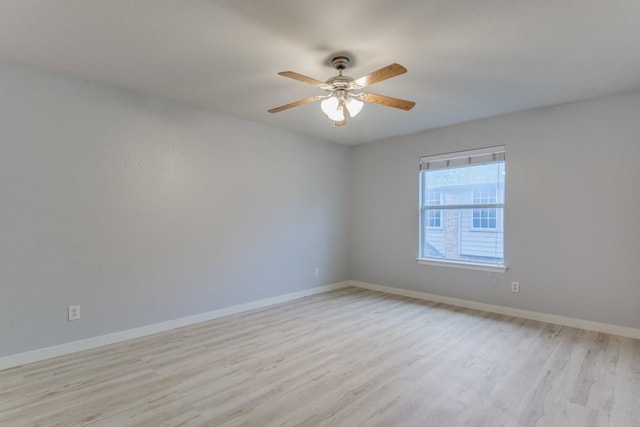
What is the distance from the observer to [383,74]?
220 centimetres

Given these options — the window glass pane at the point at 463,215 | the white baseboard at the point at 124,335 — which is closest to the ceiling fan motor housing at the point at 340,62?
the window glass pane at the point at 463,215

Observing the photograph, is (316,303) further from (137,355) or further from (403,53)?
(403,53)

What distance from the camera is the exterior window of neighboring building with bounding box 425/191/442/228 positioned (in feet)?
15.6

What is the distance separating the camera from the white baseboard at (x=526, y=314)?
332 cm

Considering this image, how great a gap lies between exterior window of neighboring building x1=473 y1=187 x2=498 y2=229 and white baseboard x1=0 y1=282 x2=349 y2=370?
272cm

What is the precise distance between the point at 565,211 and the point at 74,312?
197 inches

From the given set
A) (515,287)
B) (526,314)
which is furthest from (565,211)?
(526,314)

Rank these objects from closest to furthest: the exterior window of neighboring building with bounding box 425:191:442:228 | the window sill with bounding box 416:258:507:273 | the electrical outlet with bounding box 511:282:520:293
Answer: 1. the electrical outlet with bounding box 511:282:520:293
2. the window sill with bounding box 416:258:507:273
3. the exterior window of neighboring building with bounding box 425:191:442:228

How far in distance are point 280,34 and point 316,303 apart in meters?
3.33

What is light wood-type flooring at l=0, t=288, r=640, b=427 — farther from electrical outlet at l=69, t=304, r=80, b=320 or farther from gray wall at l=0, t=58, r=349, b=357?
gray wall at l=0, t=58, r=349, b=357

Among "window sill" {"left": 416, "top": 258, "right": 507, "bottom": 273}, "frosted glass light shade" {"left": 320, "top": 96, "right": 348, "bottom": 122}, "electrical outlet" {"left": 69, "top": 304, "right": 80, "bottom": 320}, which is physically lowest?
"electrical outlet" {"left": 69, "top": 304, "right": 80, "bottom": 320}

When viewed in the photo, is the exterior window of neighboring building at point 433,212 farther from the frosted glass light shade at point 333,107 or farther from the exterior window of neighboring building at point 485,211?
the frosted glass light shade at point 333,107

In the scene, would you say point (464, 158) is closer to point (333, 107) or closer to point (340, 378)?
point (333, 107)

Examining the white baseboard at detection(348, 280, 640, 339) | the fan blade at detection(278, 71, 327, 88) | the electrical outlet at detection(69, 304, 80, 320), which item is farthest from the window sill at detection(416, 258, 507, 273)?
the electrical outlet at detection(69, 304, 80, 320)
